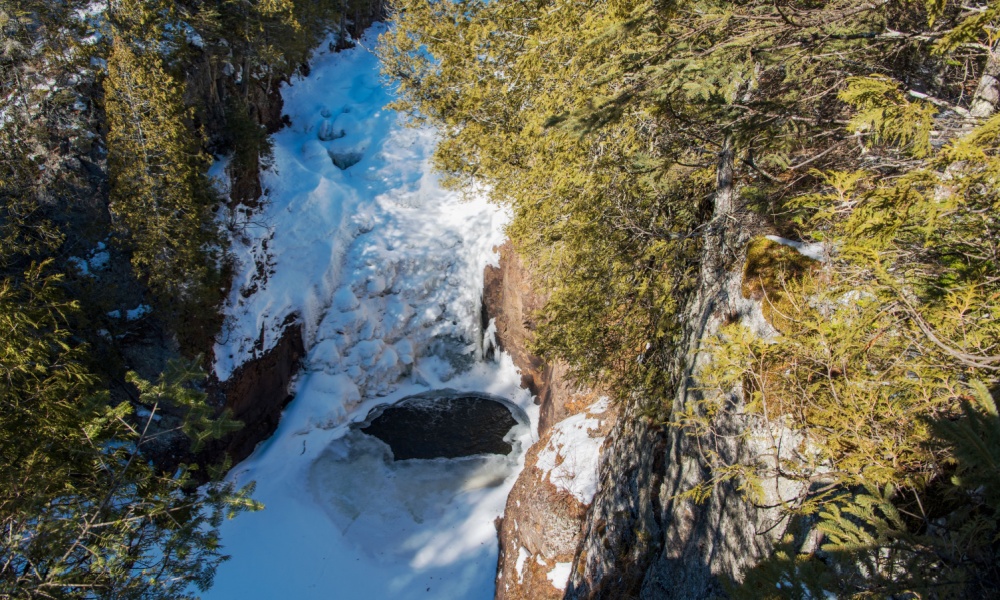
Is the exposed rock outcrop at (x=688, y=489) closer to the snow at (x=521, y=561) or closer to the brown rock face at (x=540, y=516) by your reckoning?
the brown rock face at (x=540, y=516)

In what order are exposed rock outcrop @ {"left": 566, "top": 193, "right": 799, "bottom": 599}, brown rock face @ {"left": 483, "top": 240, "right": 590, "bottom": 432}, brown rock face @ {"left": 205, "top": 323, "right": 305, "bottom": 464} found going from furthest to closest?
brown rock face @ {"left": 483, "top": 240, "right": 590, "bottom": 432}, brown rock face @ {"left": 205, "top": 323, "right": 305, "bottom": 464}, exposed rock outcrop @ {"left": 566, "top": 193, "right": 799, "bottom": 599}

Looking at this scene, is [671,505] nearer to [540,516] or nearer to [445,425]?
[540,516]

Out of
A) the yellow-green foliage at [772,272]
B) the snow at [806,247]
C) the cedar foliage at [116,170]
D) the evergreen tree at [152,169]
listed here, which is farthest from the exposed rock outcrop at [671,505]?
the evergreen tree at [152,169]

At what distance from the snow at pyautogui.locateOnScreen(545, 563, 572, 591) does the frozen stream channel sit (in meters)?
2.76

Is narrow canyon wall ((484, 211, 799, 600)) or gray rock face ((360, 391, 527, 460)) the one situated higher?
gray rock face ((360, 391, 527, 460))

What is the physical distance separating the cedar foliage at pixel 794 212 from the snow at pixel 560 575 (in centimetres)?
439

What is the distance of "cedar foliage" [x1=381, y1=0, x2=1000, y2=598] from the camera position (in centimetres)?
272

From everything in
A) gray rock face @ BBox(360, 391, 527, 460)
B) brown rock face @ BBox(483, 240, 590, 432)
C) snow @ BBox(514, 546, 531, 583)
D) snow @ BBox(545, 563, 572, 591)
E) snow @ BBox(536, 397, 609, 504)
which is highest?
brown rock face @ BBox(483, 240, 590, 432)

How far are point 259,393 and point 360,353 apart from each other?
3.76 meters

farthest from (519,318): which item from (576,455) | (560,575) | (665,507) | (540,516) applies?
(665,507)

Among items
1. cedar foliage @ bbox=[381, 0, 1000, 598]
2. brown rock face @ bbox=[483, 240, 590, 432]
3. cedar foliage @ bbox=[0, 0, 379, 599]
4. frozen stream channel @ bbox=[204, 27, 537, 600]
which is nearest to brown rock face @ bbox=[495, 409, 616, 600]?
Answer: frozen stream channel @ bbox=[204, 27, 537, 600]

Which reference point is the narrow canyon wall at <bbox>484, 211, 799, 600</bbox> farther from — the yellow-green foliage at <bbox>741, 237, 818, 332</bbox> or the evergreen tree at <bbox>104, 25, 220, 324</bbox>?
the evergreen tree at <bbox>104, 25, 220, 324</bbox>

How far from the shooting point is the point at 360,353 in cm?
1780

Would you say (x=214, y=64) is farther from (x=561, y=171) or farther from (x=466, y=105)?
(x=561, y=171)
